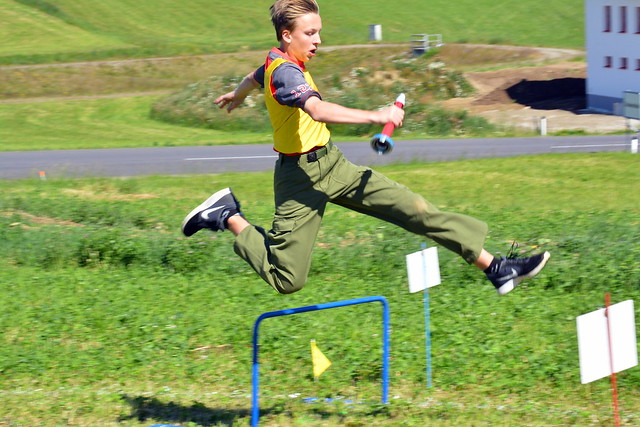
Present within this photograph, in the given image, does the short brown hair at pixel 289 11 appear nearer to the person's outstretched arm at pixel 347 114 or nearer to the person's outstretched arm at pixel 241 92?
the person's outstretched arm at pixel 347 114

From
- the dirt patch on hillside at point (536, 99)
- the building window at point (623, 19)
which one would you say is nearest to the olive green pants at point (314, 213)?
the dirt patch on hillside at point (536, 99)

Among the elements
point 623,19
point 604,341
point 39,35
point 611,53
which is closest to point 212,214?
point 604,341

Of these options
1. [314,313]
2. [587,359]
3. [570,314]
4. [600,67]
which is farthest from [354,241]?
[600,67]

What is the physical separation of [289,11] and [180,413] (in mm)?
2810

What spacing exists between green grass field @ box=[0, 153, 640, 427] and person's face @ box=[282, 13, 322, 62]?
2.35m

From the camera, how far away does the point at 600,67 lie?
41.9m

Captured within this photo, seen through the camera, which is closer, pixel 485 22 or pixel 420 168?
pixel 420 168

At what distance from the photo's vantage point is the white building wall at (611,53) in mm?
39562

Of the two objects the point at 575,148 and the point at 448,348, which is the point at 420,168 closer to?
the point at 575,148

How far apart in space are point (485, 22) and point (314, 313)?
256 feet

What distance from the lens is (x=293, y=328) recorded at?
7.50 meters

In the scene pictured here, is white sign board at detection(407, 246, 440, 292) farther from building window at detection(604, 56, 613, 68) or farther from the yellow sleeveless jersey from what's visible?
building window at detection(604, 56, 613, 68)

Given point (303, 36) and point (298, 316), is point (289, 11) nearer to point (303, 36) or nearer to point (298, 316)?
point (303, 36)

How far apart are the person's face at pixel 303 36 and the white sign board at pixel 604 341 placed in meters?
2.18
